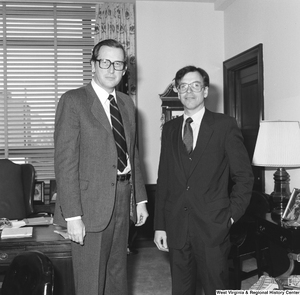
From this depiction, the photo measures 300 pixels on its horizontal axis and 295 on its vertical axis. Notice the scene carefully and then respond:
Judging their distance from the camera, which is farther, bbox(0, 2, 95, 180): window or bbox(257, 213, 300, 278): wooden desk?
bbox(0, 2, 95, 180): window

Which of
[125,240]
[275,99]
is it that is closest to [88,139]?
[125,240]

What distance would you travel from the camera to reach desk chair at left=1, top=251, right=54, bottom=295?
4.59ft

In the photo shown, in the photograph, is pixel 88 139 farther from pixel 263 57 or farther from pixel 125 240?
pixel 263 57

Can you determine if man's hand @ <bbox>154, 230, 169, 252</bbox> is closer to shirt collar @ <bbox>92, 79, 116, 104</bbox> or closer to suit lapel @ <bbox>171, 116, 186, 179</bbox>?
suit lapel @ <bbox>171, 116, 186, 179</bbox>

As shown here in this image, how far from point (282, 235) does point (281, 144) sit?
67 cm

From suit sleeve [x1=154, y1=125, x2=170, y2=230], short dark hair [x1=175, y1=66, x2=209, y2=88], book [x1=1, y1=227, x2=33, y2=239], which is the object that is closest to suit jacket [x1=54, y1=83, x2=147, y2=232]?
suit sleeve [x1=154, y1=125, x2=170, y2=230]

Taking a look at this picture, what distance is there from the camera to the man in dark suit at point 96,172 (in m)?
2.03

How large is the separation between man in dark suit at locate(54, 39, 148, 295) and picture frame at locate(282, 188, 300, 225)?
1.30 m

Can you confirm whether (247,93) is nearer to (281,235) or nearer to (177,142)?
(281,235)

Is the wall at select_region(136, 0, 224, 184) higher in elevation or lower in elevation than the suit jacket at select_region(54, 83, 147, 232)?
higher

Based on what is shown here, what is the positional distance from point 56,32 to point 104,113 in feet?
10.7

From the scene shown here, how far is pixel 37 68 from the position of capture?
16.5ft

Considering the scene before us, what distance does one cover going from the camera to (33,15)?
5.03m

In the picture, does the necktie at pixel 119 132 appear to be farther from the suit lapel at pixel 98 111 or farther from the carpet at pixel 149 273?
the carpet at pixel 149 273
